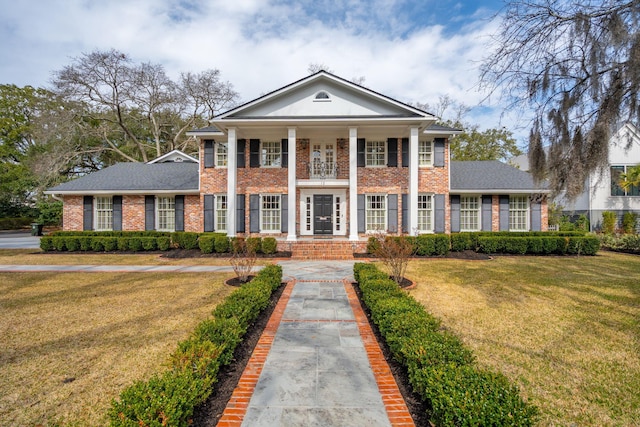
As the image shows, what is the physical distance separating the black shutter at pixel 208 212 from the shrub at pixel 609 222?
2390 cm

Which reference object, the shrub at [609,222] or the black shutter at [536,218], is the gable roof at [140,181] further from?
the shrub at [609,222]

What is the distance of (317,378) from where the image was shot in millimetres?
3576

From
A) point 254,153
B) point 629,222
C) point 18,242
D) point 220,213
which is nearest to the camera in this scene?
point 254,153

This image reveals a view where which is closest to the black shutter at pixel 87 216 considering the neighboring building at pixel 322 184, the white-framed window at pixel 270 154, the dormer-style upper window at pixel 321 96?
the neighboring building at pixel 322 184

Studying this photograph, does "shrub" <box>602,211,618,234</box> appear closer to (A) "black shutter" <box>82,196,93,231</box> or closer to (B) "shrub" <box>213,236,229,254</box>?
(B) "shrub" <box>213,236,229,254</box>

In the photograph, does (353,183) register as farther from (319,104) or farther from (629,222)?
(629,222)

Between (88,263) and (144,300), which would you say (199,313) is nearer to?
(144,300)

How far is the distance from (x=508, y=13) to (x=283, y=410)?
611 cm

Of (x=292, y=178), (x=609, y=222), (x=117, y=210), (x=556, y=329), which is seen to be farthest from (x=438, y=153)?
(x=117, y=210)

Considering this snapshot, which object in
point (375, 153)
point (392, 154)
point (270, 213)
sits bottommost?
point (270, 213)

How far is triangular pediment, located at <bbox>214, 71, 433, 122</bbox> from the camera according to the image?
1364 centimetres

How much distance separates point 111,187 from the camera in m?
16.3

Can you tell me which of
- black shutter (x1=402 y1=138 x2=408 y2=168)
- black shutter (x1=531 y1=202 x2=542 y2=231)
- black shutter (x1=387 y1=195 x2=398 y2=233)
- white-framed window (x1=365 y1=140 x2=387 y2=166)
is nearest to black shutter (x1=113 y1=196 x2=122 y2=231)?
white-framed window (x1=365 y1=140 x2=387 y2=166)

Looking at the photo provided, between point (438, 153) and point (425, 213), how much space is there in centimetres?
299
